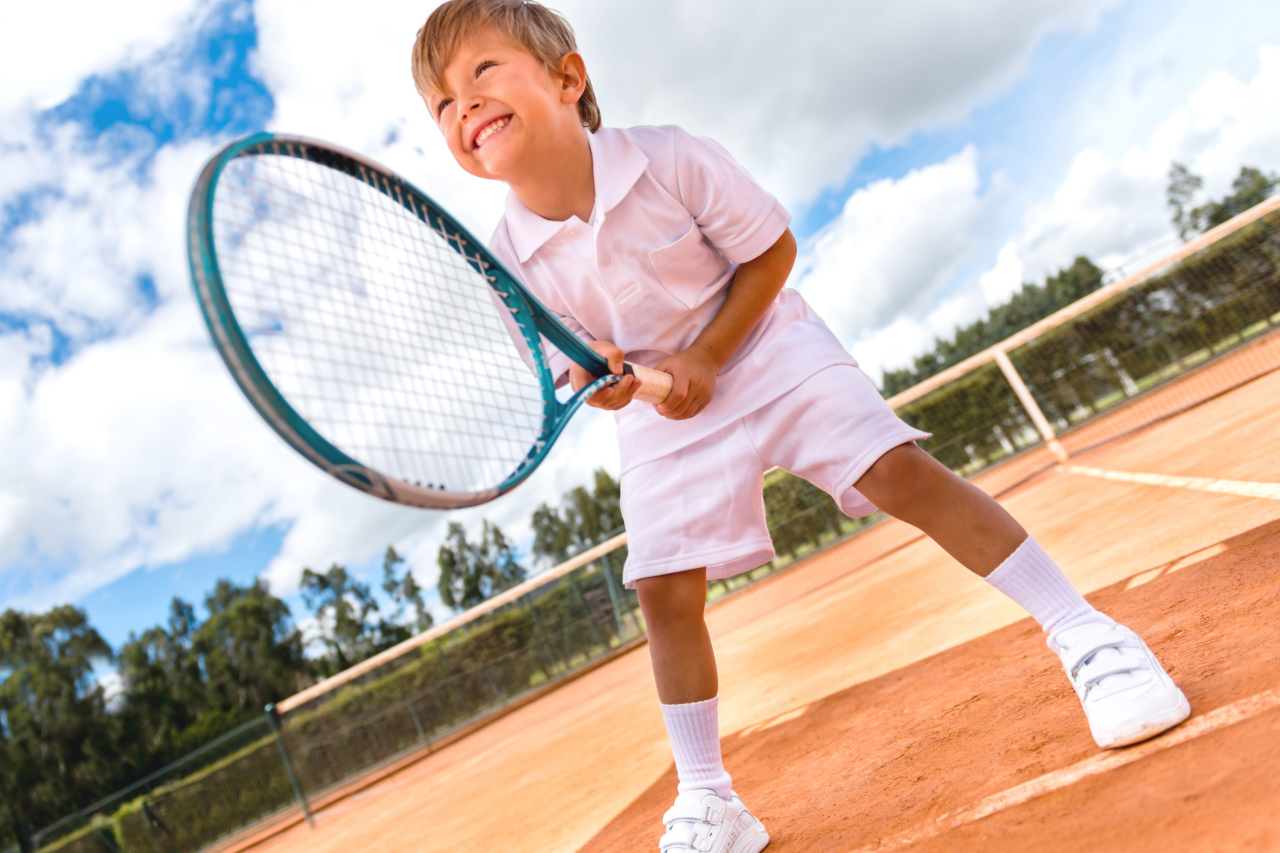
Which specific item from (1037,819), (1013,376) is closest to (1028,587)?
(1037,819)

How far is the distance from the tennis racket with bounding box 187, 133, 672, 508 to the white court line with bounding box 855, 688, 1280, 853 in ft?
3.06

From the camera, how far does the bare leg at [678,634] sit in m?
1.68

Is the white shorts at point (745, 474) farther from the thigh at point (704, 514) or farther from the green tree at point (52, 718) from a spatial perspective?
the green tree at point (52, 718)

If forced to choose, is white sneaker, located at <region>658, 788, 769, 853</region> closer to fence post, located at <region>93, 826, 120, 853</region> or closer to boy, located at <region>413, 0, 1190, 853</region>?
boy, located at <region>413, 0, 1190, 853</region>

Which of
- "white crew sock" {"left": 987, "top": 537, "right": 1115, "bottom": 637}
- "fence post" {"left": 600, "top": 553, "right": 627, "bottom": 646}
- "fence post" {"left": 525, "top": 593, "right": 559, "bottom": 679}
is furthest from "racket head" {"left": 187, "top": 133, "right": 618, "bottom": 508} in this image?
"fence post" {"left": 525, "top": 593, "right": 559, "bottom": 679}

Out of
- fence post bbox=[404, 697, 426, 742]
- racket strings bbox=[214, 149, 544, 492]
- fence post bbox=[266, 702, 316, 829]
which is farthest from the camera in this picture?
fence post bbox=[404, 697, 426, 742]

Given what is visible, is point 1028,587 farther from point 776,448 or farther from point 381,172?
point 381,172

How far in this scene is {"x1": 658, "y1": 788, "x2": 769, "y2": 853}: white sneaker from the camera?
1.51 metres

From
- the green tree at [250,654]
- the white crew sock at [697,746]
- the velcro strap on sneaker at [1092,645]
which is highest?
the green tree at [250,654]

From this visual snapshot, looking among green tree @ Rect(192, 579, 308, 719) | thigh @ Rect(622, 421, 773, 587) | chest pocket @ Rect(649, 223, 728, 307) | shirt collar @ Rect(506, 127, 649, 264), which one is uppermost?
green tree @ Rect(192, 579, 308, 719)

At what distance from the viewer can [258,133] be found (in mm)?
1504

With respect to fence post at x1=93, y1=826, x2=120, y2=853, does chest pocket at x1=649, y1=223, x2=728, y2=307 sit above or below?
above

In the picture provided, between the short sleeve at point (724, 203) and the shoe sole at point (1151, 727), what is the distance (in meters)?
1.19

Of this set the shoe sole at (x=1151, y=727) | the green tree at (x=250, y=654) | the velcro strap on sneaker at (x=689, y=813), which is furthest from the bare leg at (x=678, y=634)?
the green tree at (x=250, y=654)
